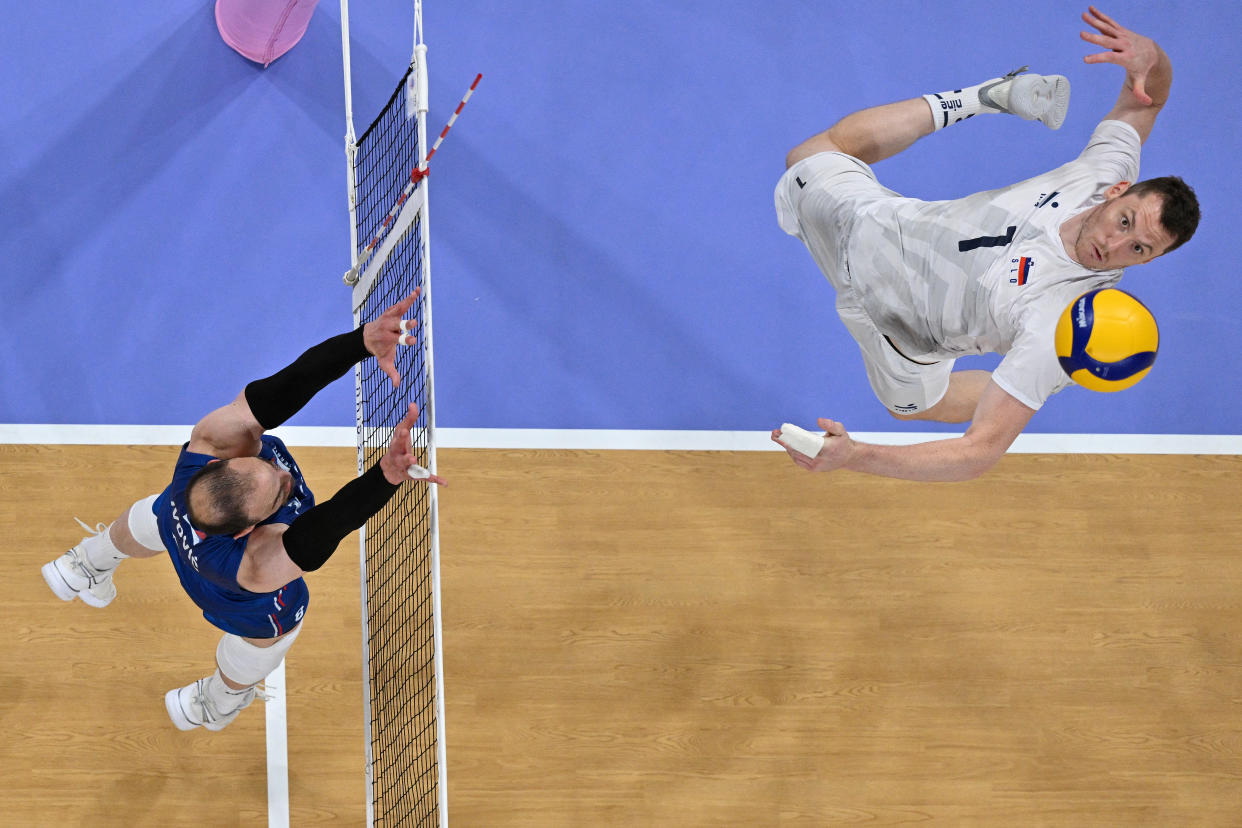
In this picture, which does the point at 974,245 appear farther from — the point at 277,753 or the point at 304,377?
the point at 277,753

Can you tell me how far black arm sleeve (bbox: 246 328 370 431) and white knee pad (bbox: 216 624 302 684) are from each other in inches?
45.9

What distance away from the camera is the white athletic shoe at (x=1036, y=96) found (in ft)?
15.1

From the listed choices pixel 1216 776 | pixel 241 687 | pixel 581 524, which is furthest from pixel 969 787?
pixel 241 687

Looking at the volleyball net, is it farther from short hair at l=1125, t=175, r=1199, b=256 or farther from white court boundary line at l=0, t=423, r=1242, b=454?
short hair at l=1125, t=175, r=1199, b=256

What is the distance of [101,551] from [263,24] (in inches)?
111

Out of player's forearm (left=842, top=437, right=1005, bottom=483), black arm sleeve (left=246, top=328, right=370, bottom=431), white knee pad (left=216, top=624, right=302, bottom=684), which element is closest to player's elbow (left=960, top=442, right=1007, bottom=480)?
player's forearm (left=842, top=437, right=1005, bottom=483)

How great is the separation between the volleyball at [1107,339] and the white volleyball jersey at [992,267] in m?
0.15

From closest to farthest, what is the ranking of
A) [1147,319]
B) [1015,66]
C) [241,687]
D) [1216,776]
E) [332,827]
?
A: [1147,319] < [241,687] < [332,827] < [1216,776] < [1015,66]

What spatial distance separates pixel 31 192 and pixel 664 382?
3.62 m

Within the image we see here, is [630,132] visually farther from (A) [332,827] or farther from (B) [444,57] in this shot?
(A) [332,827]

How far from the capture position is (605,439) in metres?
6.14

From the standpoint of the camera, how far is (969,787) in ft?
19.6

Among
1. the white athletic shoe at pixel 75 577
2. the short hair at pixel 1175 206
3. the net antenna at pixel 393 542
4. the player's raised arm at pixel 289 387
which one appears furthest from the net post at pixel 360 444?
the short hair at pixel 1175 206

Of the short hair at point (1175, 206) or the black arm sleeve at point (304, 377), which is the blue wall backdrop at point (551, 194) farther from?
the short hair at point (1175, 206)
